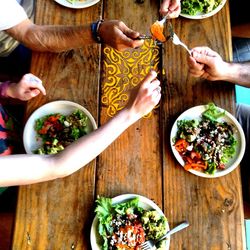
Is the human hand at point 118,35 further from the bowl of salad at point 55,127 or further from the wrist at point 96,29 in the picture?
the bowl of salad at point 55,127

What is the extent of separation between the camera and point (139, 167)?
1670 millimetres

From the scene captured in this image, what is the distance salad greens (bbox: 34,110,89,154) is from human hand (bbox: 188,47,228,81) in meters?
0.52

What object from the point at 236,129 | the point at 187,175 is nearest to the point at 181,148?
the point at 187,175

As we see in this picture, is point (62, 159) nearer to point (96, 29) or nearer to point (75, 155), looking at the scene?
point (75, 155)

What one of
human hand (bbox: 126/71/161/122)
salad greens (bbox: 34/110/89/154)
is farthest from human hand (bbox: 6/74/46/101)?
human hand (bbox: 126/71/161/122)

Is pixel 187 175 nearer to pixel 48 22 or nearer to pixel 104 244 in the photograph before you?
pixel 104 244

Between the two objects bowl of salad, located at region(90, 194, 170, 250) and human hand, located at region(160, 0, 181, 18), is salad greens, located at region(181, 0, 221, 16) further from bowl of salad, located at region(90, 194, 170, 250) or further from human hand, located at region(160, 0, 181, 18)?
bowl of salad, located at region(90, 194, 170, 250)

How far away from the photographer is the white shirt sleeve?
1687 millimetres

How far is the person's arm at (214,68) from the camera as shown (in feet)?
5.49

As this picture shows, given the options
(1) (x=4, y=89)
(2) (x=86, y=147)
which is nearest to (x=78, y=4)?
(1) (x=4, y=89)

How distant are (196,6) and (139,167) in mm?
808

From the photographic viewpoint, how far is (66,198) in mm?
1632

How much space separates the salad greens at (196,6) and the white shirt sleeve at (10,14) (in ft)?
2.47

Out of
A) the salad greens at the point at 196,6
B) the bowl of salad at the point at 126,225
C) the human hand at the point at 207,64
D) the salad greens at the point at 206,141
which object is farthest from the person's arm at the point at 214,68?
the bowl of salad at the point at 126,225
